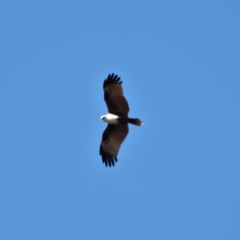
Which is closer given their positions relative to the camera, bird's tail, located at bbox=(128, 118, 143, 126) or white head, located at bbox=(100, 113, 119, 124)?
bird's tail, located at bbox=(128, 118, 143, 126)

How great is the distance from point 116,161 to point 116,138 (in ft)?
2.99

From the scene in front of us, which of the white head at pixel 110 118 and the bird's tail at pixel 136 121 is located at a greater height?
the white head at pixel 110 118

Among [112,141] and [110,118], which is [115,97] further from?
[112,141]

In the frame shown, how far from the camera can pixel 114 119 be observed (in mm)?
36625

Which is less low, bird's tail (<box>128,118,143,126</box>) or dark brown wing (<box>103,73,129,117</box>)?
dark brown wing (<box>103,73,129,117</box>)

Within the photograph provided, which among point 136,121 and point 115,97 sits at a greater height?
point 115,97

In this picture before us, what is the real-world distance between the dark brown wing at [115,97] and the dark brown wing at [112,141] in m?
0.54

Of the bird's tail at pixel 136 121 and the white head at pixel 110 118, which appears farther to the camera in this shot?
the white head at pixel 110 118

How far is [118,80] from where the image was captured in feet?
121

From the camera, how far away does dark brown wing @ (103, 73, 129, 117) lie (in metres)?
36.6

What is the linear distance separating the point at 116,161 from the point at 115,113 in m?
1.87

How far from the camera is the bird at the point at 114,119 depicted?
36.6 meters

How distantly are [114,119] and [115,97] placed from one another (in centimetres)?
77

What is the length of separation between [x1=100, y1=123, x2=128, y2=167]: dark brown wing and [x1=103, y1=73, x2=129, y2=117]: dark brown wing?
0.54 metres
